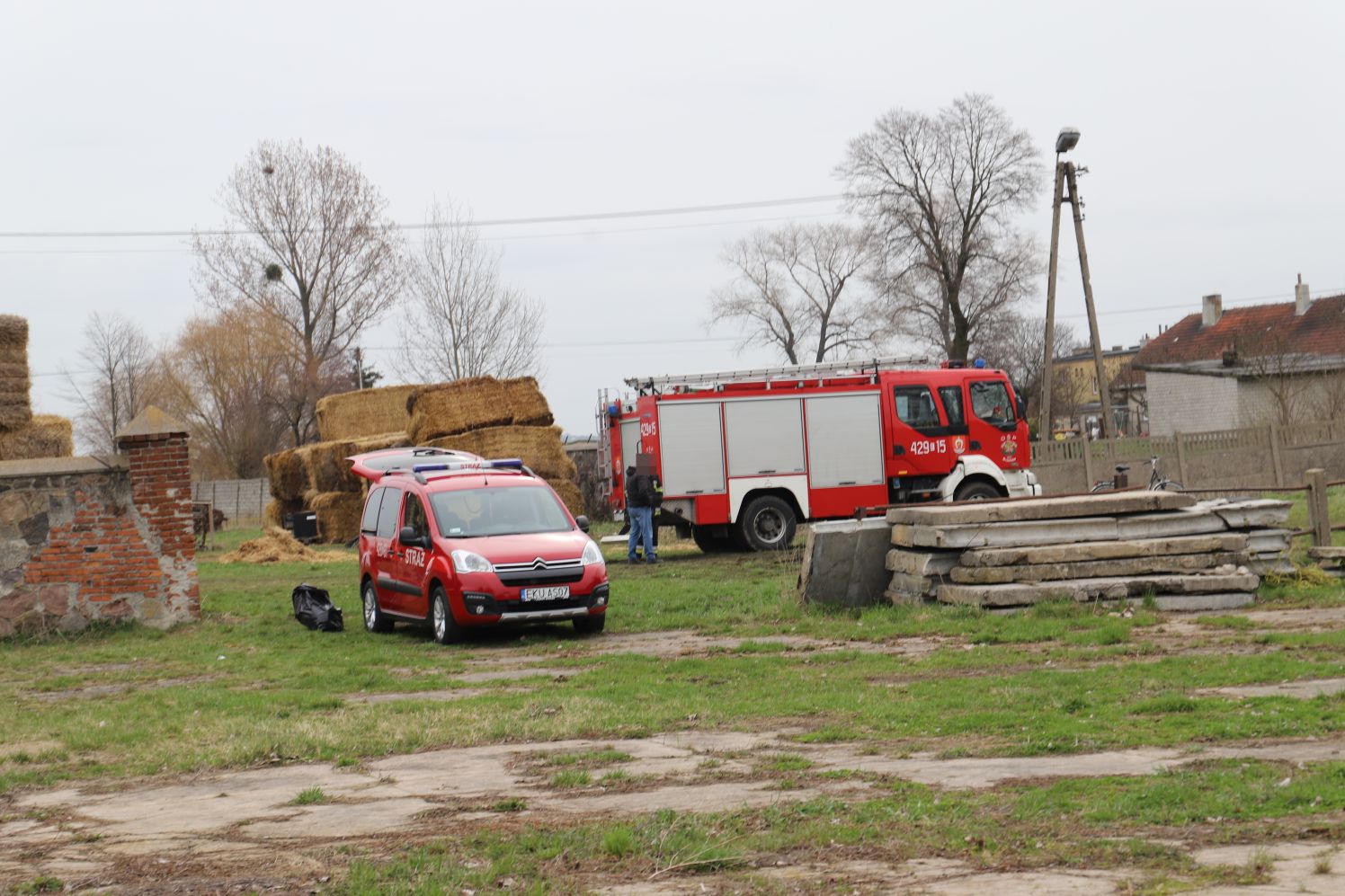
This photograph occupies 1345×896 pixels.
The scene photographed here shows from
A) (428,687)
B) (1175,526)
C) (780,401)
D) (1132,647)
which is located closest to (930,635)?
(1132,647)

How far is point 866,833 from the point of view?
6.04m

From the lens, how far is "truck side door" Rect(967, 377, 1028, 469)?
24.9m


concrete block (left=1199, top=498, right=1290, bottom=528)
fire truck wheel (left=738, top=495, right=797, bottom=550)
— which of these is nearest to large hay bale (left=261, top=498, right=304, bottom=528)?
fire truck wheel (left=738, top=495, right=797, bottom=550)

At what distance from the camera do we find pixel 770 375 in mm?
25547

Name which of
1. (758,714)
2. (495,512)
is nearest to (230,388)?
(495,512)

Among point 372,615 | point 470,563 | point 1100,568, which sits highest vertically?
point 470,563

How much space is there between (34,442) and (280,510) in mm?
17598

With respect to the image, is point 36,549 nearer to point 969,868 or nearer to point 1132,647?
point 1132,647

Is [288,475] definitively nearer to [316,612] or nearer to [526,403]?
[526,403]

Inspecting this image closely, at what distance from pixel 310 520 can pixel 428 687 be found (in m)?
24.3

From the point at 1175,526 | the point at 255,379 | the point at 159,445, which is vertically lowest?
the point at 1175,526

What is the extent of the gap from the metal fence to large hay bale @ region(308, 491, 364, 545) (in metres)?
17.1

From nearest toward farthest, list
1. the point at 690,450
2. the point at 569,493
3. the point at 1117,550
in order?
the point at 1117,550 → the point at 690,450 → the point at 569,493

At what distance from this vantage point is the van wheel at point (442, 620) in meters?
14.9
